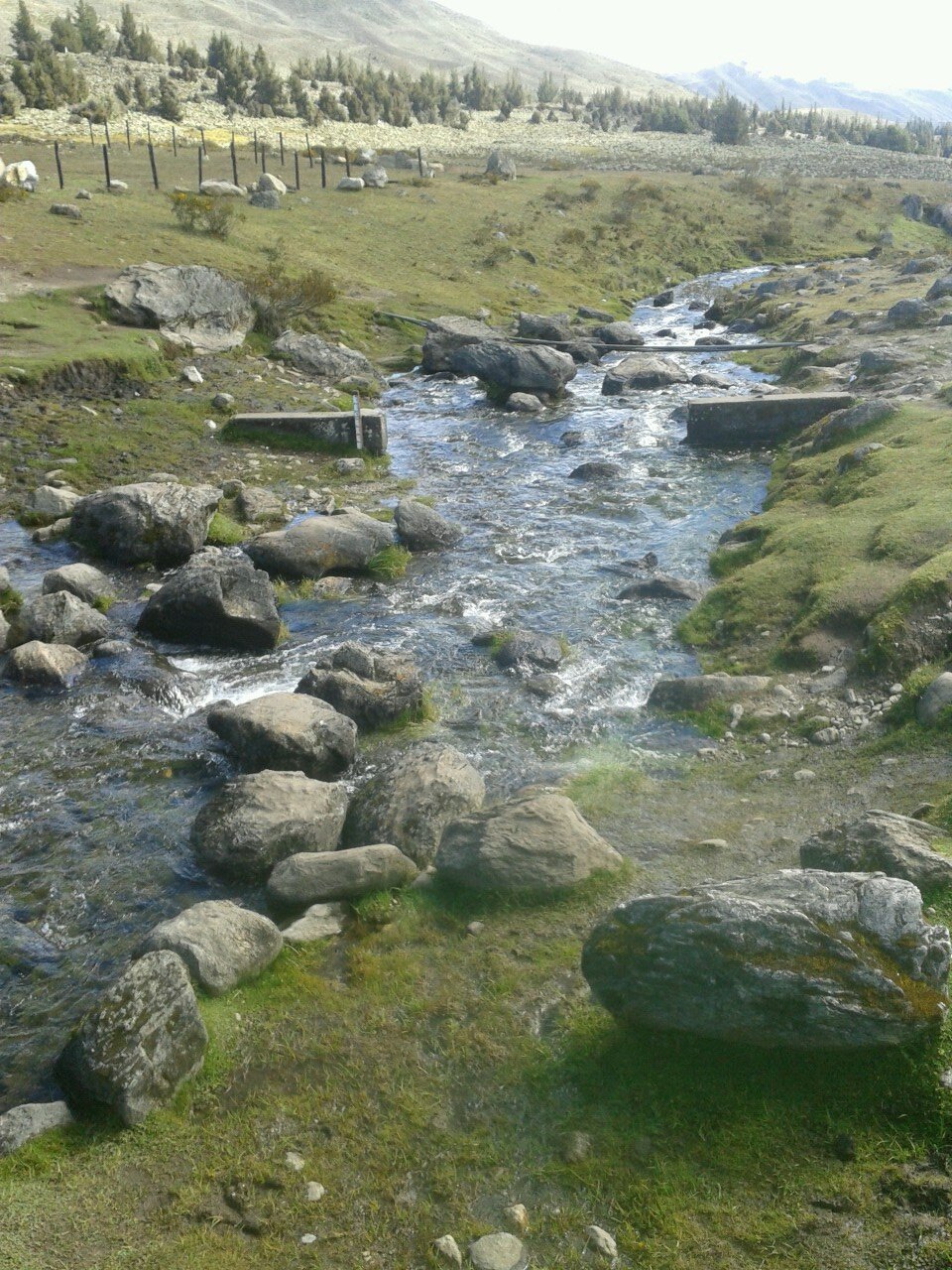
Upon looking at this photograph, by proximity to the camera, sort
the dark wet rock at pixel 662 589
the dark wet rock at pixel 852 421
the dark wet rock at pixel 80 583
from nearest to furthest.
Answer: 1. the dark wet rock at pixel 80 583
2. the dark wet rock at pixel 662 589
3. the dark wet rock at pixel 852 421

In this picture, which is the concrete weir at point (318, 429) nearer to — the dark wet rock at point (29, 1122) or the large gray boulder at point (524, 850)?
the large gray boulder at point (524, 850)

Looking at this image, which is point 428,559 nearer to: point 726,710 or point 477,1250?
point 726,710

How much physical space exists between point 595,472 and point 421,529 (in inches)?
282

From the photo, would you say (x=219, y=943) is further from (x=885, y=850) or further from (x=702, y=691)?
(x=702, y=691)

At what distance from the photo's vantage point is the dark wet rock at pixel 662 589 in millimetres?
17969

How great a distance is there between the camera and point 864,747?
11820mm

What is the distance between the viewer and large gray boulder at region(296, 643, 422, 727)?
13656 mm

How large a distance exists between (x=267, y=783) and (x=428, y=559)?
31.8 ft

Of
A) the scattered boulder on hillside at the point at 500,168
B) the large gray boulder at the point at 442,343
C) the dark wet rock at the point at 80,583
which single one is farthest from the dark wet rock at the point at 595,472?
the scattered boulder on hillside at the point at 500,168

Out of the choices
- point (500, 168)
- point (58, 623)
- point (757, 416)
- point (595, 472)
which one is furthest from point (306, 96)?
point (58, 623)

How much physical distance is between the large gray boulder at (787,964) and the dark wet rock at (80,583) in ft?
41.8

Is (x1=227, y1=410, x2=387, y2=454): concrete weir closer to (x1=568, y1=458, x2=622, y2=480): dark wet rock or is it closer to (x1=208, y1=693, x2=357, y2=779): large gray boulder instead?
(x1=568, y1=458, x2=622, y2=480): dark wet rock

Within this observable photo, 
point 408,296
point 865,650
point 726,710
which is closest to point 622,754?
point 726,710

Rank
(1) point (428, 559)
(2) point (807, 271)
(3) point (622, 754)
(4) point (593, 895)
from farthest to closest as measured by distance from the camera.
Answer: (2) point (807, 271) < (1) point (428, 559) < (3) point (622, 754) < (4) point (593, 895)
